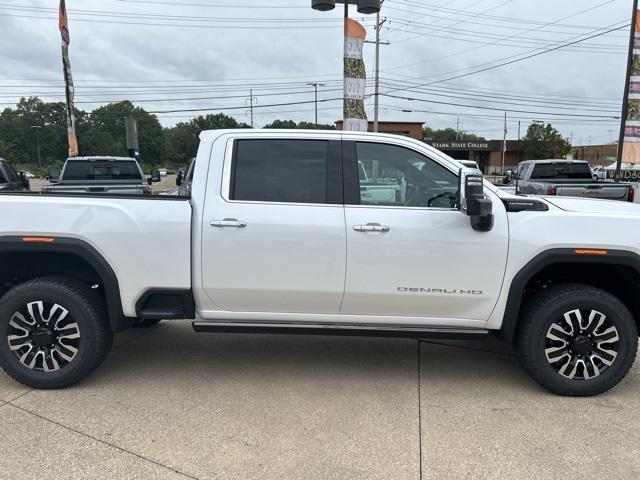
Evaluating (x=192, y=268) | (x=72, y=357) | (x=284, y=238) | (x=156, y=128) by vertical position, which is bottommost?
(x=72, y=357)

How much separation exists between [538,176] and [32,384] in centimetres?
1245

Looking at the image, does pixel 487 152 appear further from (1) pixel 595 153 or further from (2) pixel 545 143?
(1) pixel 595 153

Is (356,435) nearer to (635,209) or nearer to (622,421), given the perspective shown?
(622,421)

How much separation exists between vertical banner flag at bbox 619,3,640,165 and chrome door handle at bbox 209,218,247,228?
1504 cm

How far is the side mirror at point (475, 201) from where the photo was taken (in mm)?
3387

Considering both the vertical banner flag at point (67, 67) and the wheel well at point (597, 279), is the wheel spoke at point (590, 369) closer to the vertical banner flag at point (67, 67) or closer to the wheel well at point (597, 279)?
the wheel well at point (597, 279)

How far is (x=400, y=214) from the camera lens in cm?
367

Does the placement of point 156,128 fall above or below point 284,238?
above

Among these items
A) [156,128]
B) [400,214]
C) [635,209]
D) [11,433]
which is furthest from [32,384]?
[156,128]

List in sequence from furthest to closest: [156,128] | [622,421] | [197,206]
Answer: [156,128] → [197,206] → [622,421]

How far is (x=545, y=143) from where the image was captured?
64.8 m

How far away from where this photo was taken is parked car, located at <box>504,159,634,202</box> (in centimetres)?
1060

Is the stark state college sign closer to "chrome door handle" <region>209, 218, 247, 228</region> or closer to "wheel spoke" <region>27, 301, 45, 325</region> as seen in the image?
"chrome door handle" <region>209, 218, 247, 228</region>

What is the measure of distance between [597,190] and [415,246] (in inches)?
343
